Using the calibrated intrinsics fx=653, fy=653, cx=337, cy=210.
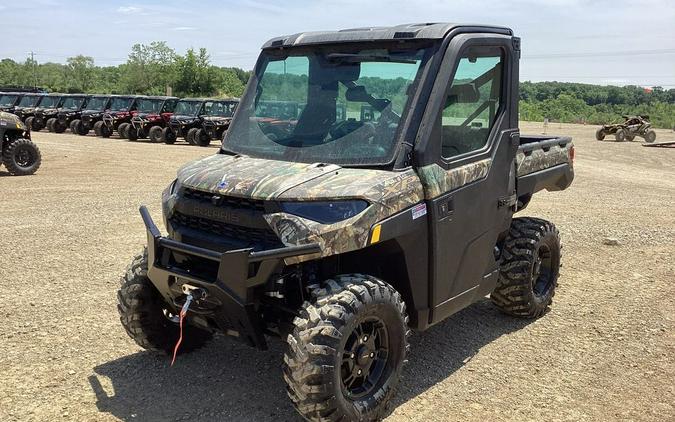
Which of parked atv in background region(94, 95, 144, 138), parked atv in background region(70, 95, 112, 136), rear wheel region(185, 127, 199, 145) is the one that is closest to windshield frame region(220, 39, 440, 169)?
rear wheel region(185, 127, 199, 145)

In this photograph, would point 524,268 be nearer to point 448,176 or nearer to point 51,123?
point 448,176

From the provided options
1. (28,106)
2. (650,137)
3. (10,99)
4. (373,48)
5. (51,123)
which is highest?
(373,48)

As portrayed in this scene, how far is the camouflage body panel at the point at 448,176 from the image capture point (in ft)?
12.5

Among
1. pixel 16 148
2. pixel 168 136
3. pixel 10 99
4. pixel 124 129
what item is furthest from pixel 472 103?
pixel 10 99

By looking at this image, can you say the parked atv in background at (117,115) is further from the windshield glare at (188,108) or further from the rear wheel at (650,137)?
the rear wheel at (650,137)

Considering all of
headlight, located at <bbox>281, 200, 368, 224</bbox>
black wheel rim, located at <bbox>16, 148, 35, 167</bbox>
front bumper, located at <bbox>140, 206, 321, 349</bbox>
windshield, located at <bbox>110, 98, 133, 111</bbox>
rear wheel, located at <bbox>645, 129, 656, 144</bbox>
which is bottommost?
rear wheel, located at <bbox>645, 129, 656, 144</bbox>

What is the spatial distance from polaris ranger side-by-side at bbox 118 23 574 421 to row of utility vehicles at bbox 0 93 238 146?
18.4 meters

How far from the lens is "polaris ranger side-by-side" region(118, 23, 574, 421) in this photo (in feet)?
11.1

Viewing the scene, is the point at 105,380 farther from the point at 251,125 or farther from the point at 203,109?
the point at 203,109

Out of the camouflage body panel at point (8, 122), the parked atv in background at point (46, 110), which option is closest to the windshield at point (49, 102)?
the parked atv in background at point (46, 110)

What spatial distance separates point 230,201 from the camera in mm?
3668

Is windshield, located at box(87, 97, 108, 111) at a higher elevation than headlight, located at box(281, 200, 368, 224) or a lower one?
higher

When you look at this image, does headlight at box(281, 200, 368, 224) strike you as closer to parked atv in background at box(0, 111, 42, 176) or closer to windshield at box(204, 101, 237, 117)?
parked atv in background at box(0, 111, 42, 176)

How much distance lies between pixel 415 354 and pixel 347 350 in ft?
4.36
